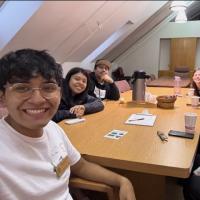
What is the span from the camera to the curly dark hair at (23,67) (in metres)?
0.78

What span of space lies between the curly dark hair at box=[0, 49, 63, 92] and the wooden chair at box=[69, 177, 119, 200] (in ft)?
1.60

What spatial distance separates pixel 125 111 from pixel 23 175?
1.28m

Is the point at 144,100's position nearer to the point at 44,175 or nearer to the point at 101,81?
the point at 101,81

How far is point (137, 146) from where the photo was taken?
121cm

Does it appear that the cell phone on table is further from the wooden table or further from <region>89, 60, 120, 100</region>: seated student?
<region>89, 60, 120, 100</region>: seated student

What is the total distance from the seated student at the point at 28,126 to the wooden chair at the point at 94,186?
0.17 m

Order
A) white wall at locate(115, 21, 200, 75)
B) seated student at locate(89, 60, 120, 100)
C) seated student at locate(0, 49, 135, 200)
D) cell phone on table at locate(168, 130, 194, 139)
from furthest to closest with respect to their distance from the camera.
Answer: white wall at locate(115, 21, 200, 75) < seated student at locate(89, 60, 120, 100) < cell phone on table at locate(168, 130, 194, 139) < seated student at locate(0, 49, 135, 200)

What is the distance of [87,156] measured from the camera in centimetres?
113

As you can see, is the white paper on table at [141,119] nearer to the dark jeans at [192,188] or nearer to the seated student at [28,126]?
the dark jeans at [192,188]

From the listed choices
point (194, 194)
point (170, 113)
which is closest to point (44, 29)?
point (170, 113)

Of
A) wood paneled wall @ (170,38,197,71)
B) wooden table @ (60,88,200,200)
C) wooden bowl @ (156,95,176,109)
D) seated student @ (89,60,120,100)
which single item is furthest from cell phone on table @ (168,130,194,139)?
wood paneled wall @ (170,38,197,71)

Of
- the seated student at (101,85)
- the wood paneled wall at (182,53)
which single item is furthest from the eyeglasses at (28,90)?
the wood paneled wall at (182,53)

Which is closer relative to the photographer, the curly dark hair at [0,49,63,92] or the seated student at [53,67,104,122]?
the curly dark hair at [0,49,63,92]

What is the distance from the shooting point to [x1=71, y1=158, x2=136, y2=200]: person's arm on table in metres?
0.99
